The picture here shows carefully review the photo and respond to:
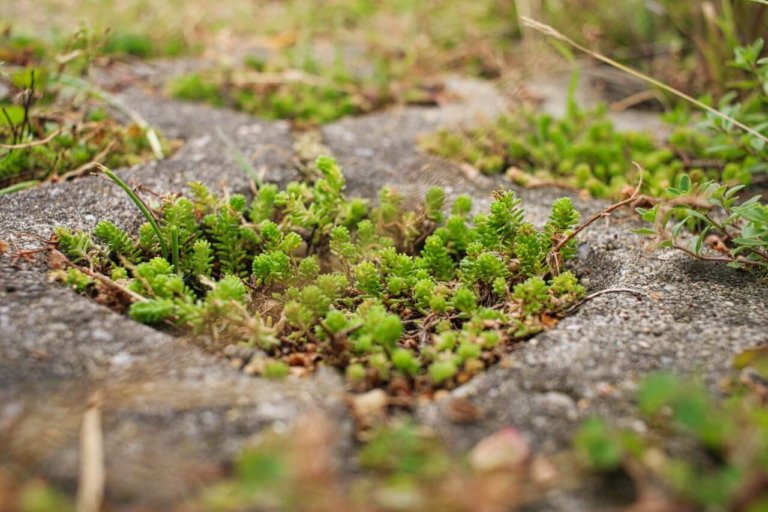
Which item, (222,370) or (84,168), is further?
(84,168)

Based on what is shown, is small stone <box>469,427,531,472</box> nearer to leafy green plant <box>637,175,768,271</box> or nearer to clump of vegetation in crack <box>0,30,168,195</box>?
leafy green plant <box>637,175,768,271</box>

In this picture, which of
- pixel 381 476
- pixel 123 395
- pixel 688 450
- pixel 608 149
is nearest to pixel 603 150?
pixel 608 149

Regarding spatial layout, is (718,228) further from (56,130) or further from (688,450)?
(56,130)

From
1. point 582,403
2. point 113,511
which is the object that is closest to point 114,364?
point 113,511

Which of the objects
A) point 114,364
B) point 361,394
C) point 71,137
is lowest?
point 361,394

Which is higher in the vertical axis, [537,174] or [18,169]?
[18,169]

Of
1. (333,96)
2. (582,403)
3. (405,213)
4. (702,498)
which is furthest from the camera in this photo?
(333,96)

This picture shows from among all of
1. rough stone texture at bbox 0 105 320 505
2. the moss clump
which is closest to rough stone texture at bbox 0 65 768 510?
rough stone texture at bbox 0 105 320 505

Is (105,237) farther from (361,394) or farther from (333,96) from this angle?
(333,96)

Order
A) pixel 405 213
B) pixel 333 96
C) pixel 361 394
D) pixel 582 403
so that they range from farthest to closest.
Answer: pixel 333 96 < pixel 405 213 < pixel 361 394 < pixel 582 403
